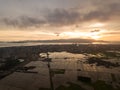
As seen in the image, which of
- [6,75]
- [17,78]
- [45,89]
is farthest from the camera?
[6,75]

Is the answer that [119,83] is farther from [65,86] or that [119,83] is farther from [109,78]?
[65,86]

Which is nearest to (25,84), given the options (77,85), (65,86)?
(65,86)

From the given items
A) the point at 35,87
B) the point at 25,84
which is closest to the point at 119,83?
the point at 35,87

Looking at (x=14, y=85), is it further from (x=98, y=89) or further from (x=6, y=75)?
(x=98, y=89)

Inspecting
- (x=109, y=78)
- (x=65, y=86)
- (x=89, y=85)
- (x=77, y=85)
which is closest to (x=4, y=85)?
(x=65, y=86)

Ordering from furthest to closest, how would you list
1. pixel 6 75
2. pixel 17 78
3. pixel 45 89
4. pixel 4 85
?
pixel 6 75
pixel 17 78
pixel 4 85
pixel 45 89

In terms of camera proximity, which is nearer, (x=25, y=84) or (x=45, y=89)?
(x=45, y=89)

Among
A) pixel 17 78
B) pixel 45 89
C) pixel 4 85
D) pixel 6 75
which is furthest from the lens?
pixel 6 75

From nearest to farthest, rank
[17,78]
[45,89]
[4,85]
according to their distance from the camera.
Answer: [45,89] → [4,85] → [17,78]

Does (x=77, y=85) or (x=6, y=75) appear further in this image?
(x=6, y=75)
